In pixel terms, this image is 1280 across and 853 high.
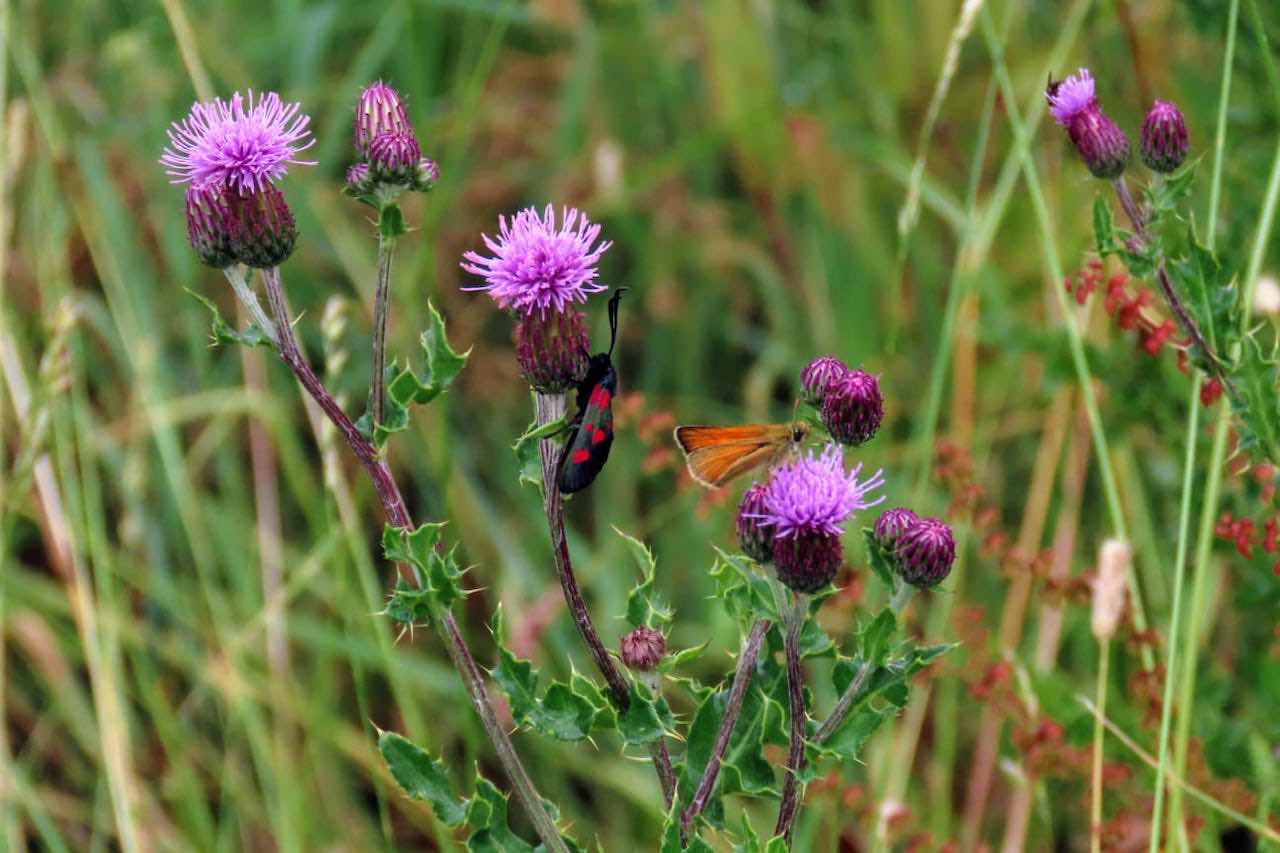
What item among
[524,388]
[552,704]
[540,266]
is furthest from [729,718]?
[524,388]

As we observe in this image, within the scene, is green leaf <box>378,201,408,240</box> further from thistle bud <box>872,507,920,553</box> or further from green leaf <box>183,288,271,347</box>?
thistle bud <box>872,507,920,553</box>

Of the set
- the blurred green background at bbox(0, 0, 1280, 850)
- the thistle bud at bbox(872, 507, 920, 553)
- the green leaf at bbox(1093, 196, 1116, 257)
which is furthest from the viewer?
the blurred green background at bbox(0, 0, 1280, 850)

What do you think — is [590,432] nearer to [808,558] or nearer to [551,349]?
[551,349]

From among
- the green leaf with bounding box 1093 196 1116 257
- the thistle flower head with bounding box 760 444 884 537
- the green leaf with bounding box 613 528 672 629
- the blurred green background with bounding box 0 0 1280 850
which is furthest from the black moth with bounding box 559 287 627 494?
the blurred green background with bounding box 0 0 1280 850

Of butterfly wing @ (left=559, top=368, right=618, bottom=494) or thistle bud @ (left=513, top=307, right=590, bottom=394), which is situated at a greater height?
thistle bud @ (left=513, top=307, right=590, bottom=394)

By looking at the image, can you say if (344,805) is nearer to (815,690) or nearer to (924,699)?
(815,690)

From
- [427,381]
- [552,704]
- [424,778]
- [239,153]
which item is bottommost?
[424,778]

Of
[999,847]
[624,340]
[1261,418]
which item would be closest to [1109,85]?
[624,340]
